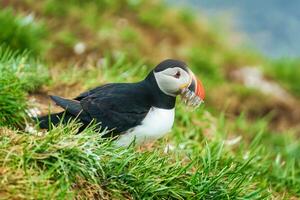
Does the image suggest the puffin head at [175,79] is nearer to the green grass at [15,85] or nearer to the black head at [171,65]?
the black head at [171,65]

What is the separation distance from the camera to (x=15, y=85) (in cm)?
559

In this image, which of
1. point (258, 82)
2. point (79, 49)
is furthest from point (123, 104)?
point (258, 82)

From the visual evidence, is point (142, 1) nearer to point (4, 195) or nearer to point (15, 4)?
point (15, 4)

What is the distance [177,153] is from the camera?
5.23 m

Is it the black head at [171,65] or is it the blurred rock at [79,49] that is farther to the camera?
the blurred rock at [79,49]

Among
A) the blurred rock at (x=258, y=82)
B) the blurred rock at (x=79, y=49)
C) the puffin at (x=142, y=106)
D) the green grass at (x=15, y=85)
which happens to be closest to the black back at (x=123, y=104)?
the puffin at (x=142, y=106)

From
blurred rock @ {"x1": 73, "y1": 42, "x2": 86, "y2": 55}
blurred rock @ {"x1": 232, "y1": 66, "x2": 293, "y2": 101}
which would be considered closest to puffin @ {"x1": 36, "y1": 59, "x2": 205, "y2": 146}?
blurred rock @ {"x1": 73, "y1": 42, "x2": 86, "y2": 55}

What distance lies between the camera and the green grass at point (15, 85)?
542 centimetres

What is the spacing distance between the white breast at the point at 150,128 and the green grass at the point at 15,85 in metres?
0.87

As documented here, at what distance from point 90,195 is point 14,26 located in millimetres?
3419

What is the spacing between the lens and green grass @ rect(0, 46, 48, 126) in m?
5.42

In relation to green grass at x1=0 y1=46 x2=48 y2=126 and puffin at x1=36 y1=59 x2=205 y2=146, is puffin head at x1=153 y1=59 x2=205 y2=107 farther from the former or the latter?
green grass at x1=0 y1=46 x2=48 y2=126

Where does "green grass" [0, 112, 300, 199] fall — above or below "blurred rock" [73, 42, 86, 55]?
above

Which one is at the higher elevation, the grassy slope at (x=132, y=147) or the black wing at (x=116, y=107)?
the black wing at (x=116, y=107)
